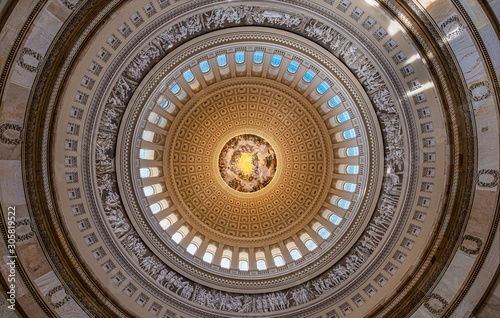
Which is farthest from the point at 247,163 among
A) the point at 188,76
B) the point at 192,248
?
the point at 188,76

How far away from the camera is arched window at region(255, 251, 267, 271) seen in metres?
20.1

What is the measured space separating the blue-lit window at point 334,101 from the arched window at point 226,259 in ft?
43.2

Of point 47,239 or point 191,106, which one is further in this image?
point 191,106

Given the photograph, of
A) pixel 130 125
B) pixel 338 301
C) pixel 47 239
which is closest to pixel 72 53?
pixel 130 125

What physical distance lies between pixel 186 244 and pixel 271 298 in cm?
716

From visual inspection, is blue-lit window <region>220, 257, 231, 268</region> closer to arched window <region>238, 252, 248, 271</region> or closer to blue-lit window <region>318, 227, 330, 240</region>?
arched window <region>238, 252, 248, 271</region>

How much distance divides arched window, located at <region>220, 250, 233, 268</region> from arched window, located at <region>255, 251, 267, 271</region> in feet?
6.58

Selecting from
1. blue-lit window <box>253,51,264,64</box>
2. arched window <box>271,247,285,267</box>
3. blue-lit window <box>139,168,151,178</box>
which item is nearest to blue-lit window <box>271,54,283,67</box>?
blue-lit window <box>253,51,264,64</box>

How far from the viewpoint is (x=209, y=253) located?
68.5 ft

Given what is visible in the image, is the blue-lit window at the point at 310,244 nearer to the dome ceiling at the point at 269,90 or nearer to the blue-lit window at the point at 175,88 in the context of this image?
the dome ceiling at the point at 269,90

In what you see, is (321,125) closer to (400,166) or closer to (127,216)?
(400,166)

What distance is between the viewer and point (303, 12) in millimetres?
13875

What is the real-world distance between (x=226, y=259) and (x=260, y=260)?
2.47 m

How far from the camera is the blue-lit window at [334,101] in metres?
19.0
